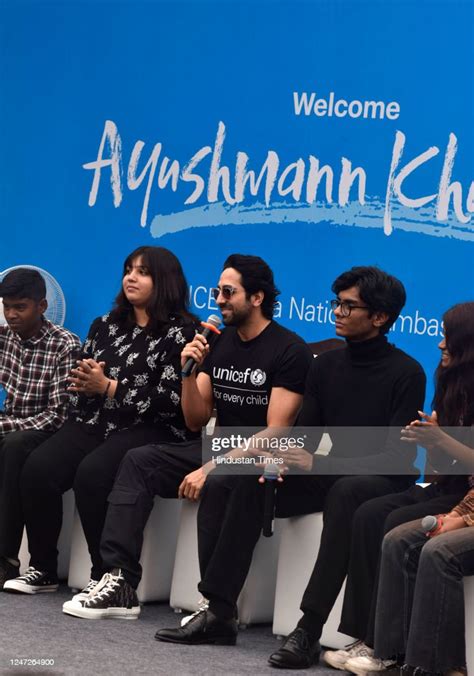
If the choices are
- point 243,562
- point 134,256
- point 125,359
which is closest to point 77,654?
point 243,562

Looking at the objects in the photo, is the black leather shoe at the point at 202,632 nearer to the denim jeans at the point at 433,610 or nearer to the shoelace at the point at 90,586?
the shoelace at the point at 90,586

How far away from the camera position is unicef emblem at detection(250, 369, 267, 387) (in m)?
3.89

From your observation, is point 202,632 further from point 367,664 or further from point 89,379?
point 89,379

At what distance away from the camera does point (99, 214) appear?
579cm

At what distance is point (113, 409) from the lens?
4203 millimetres

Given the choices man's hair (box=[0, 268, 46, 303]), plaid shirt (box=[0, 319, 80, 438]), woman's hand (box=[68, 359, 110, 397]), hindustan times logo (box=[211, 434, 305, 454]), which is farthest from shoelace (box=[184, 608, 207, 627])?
man's hair (box=[0, 268, 46, 303])

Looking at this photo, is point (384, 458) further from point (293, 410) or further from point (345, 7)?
point (345, 7)

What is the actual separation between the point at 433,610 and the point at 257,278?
1417 millimetres

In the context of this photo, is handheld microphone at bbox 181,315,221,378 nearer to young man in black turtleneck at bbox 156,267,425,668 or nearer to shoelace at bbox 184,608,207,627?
young man in black turtleneck at bbox 156,267,425,668

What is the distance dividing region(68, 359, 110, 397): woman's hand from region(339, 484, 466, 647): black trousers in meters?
1.19

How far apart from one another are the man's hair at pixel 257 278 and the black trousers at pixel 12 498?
3.37ft

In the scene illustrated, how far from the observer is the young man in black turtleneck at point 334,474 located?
3346 mm

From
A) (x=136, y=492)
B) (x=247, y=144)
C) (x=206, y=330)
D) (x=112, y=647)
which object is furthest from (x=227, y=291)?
(x=247, y=144)

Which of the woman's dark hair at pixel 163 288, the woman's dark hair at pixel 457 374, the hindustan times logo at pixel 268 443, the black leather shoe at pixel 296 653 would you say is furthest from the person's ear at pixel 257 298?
the black leather shoe at pixel 296 653
